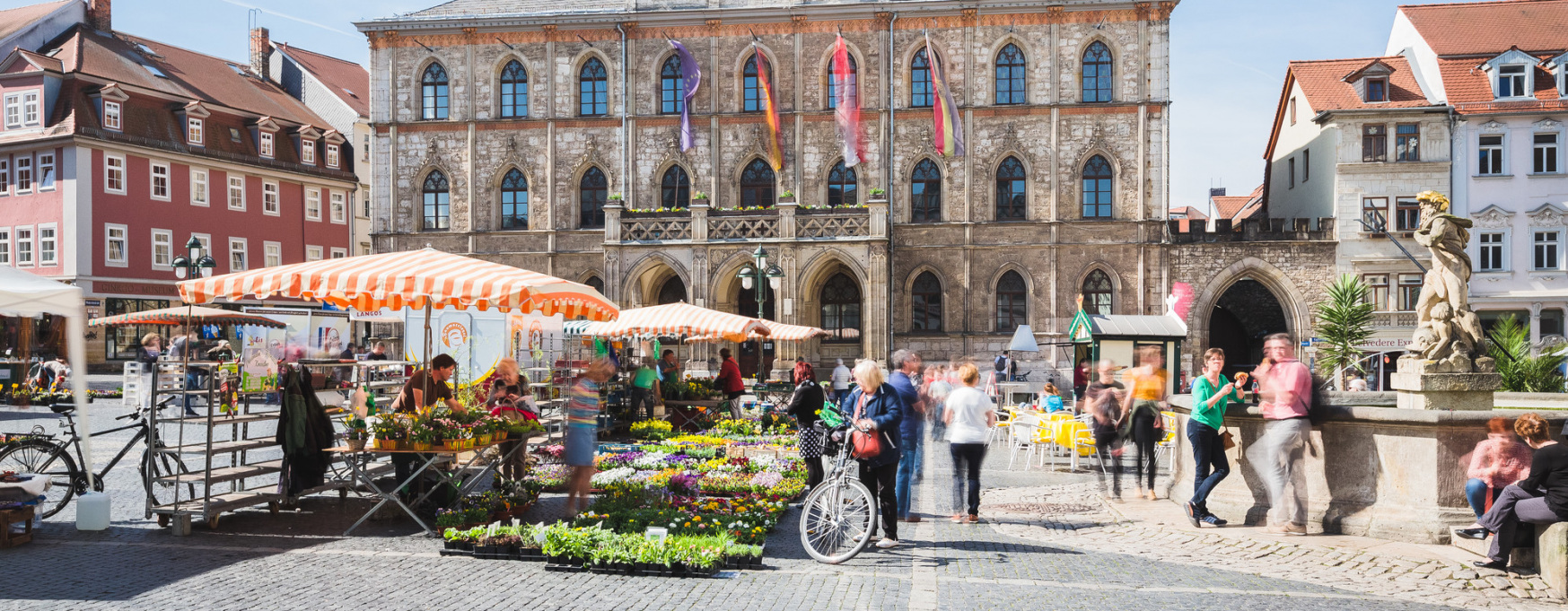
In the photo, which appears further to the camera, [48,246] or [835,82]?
[48,246]

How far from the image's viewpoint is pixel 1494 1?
128 feet

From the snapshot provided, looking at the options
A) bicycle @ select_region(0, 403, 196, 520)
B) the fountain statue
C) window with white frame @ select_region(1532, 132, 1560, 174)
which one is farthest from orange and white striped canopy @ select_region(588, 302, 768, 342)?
window with white frame @ select_region(1532, 132, 1560, 174)

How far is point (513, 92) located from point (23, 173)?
19.3 meters

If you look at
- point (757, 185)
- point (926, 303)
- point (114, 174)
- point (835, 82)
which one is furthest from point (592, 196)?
point (114, 174)

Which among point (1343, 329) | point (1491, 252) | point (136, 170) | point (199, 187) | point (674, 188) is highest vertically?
point (136, 170)

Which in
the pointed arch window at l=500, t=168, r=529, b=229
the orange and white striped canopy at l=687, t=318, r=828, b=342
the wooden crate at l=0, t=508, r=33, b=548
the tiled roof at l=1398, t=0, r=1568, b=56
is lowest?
the wooden crate at l=0, t=508, r=33, b=548

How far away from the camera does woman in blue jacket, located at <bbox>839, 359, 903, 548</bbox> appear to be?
9508 mm

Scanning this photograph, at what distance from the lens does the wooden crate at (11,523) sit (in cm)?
924

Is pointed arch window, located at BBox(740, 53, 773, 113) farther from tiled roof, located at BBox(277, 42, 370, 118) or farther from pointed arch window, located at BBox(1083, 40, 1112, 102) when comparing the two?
tiled roof, located at BBox(277, 42, 370, 118)

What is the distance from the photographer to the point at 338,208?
5103cm

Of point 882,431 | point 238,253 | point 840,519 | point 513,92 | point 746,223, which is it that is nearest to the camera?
point 840,519

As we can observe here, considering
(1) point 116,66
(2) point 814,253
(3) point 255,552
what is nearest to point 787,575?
(3) point 255,552

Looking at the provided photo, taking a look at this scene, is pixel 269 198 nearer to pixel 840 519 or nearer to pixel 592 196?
pixel 592 196

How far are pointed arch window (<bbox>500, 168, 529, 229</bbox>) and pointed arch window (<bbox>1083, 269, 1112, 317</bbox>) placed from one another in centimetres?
1802
